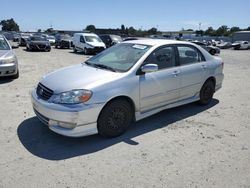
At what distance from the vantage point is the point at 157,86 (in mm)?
4883

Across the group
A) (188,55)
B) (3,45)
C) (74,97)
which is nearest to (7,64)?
(3,45)

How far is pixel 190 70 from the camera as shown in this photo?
221 inches

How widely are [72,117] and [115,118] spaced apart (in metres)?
0.79

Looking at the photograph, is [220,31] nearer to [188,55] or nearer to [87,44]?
[87,44]

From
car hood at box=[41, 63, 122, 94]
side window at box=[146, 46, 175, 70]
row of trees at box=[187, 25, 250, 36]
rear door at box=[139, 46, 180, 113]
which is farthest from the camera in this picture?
row of trees at box=[187, 25, 250, 36]

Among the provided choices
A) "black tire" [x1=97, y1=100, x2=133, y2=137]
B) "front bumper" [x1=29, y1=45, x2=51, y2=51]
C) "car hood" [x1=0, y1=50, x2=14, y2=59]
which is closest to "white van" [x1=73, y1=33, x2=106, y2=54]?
"front bumper" [x1=29, y1=45, x2=51, y2=51]

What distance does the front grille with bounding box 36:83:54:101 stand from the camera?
13.8 feet

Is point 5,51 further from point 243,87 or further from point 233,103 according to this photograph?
point 243,87

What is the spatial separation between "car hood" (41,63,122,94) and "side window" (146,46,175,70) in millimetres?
848

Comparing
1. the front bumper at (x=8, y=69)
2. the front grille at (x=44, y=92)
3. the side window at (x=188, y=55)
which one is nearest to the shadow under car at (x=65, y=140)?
the front grille at (x=44, y=92)

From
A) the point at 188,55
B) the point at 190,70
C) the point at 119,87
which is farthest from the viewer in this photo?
the point at 188,55

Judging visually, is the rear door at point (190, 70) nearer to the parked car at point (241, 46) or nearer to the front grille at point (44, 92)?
the front grille at point (44, 92)

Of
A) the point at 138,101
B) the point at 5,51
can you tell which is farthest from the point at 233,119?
the point at 5,51

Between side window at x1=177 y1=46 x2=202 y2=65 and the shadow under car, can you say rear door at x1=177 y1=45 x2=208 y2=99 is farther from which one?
the shadow under car
